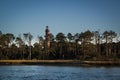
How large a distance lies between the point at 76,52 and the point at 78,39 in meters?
8.19

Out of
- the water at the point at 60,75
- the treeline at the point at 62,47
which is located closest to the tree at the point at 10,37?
the treeline at the point at 62,47

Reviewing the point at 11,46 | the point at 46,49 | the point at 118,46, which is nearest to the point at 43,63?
the point at 46,49

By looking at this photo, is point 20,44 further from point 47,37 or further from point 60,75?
point 60,75

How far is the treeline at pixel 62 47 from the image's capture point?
489ft

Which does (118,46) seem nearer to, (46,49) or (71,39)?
(71,39)

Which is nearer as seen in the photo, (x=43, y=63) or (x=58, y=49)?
(x=43, y=63)

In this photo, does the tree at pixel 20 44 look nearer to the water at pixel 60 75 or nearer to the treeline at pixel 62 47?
the treeline at pixel 62 47

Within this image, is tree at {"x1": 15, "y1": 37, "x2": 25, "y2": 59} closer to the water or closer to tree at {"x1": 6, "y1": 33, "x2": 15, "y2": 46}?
tree at {"x1": 6, "y1": 33, "x2": 15, "y2": 46}

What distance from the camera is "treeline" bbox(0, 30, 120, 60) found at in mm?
149125

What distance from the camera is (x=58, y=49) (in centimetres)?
15762

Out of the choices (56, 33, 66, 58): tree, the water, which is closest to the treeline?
(56, 33, 66, 58): tree

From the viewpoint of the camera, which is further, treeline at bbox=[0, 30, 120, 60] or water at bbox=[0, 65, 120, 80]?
treeline at bbox=[0, 30, 120, 60]

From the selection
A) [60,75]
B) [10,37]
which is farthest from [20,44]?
[60,75]

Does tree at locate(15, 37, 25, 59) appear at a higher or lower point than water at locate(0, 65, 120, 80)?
higher
